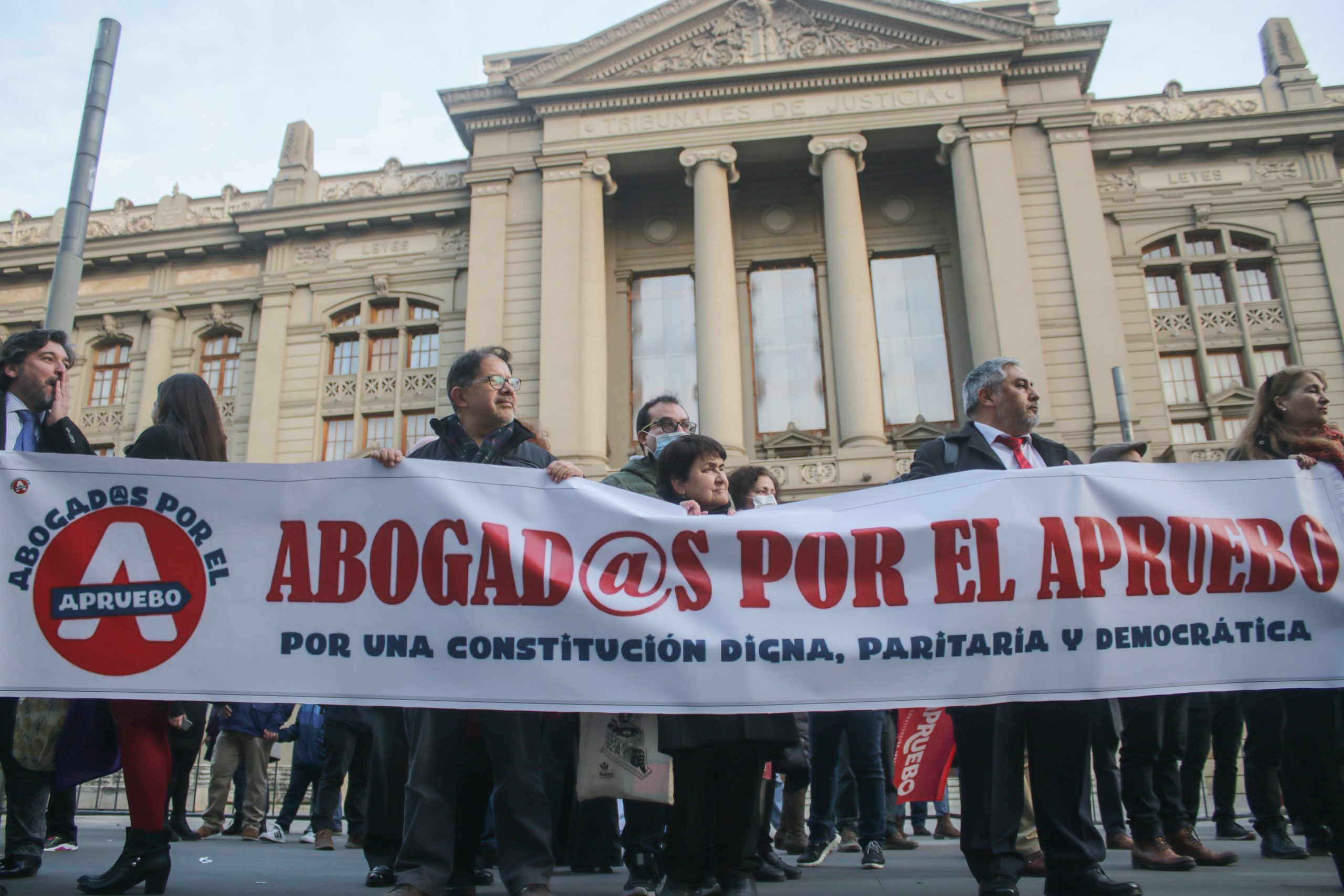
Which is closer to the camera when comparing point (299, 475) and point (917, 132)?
point (299, 475)

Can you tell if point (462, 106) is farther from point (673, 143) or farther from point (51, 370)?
point (51, 370)

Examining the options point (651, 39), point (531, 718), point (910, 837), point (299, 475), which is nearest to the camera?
point (531, 718)

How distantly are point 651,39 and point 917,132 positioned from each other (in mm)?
6897

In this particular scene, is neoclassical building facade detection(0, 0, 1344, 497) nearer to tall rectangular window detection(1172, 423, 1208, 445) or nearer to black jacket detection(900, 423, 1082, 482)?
tall rectangular window detection(1172, 423, 1208, 445)

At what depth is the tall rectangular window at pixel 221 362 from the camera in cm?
2783

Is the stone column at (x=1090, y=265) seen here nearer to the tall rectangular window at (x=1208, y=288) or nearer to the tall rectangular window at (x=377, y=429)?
the tall rectangular window at (x=1208, y=288)

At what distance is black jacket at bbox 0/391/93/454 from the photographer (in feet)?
15.4

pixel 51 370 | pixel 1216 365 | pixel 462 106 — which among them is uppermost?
pixel 462 106

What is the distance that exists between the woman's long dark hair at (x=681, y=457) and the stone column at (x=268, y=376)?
23.1 metres

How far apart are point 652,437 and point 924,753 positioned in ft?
10.8

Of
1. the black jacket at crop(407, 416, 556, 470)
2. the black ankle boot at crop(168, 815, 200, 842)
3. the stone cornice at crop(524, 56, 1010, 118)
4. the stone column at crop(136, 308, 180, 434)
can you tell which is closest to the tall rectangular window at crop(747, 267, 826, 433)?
the stone cornice at crop(524, 56, 1010, 118)

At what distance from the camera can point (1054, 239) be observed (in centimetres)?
2286

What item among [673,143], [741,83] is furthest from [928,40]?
[673,143]

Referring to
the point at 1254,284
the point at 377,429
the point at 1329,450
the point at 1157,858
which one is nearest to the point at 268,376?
the point at 377,429
